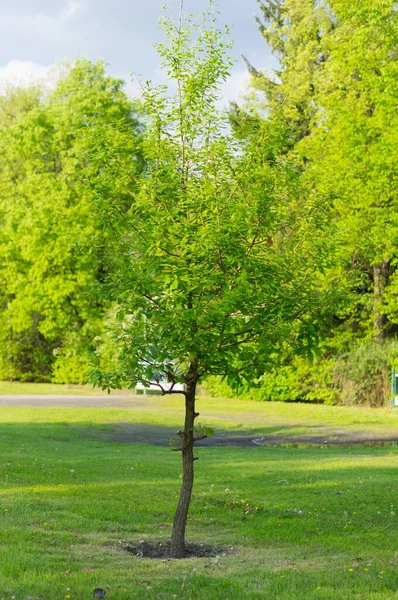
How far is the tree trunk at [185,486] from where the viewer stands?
962 centimetres

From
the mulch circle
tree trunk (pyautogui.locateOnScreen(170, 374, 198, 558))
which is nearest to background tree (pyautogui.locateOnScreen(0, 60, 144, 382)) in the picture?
tree trunk (pyautogui.locateOnScreen(170, 374, 198, 558))

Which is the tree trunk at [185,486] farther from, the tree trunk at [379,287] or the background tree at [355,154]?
the tree trunk at [379,287]

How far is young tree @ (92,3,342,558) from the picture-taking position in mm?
9172

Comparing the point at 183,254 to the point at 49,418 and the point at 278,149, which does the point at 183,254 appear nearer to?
the point at 278,149

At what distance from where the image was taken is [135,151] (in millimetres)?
10453

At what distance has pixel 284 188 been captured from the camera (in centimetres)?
1010

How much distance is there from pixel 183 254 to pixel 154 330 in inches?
32.7

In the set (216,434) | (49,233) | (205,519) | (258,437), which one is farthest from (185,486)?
(49,233)

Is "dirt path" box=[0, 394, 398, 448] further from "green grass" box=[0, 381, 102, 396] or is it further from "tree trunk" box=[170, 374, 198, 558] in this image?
"tree trunk" box=[170, 374, 198, 558]

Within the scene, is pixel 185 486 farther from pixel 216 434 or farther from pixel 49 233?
pixel 49 233

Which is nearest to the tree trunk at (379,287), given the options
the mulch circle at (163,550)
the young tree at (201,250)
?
the young tree at (201,250)

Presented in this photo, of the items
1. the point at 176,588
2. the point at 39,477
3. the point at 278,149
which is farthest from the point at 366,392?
the point at 176,588

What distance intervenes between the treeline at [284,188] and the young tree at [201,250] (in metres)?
0.21

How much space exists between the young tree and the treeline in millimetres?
214
